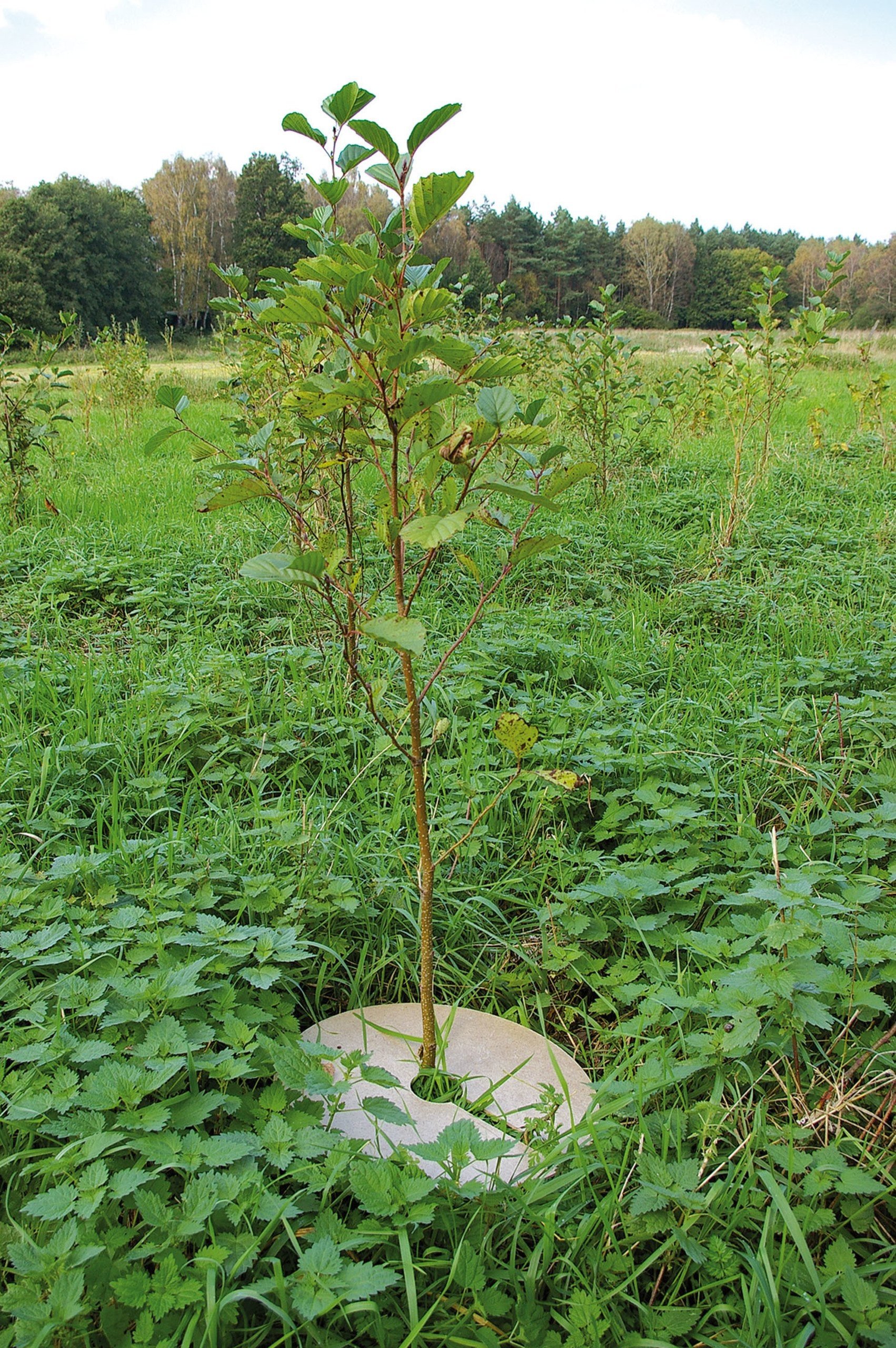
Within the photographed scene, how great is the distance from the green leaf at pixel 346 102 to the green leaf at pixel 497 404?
511 millimetres

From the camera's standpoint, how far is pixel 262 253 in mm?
28594

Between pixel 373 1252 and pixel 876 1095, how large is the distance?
77cm

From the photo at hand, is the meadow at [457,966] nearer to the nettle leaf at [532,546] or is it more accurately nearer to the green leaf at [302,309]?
the nettle leaf at [532,546]

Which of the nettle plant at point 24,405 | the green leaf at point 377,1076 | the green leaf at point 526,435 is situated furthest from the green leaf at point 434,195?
the nettle plant at point 24,405

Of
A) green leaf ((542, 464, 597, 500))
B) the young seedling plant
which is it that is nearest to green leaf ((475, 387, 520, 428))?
green leaf ((542, 464, 597, 500))

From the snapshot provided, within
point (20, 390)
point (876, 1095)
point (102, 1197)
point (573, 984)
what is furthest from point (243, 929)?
point (20, 390)

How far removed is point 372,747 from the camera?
2023 millimetres

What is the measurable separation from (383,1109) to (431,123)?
1255 mm

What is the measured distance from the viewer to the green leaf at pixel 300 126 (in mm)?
1354

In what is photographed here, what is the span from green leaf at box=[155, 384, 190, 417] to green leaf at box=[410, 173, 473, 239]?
2.27 ft

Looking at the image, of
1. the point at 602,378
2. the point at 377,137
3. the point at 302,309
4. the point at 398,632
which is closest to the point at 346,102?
the point at 377,137

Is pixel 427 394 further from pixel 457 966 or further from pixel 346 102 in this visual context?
pixel 457 966

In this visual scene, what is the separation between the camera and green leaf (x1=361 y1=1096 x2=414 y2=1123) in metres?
0.99

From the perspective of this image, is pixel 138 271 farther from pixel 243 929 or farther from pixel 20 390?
pixel 243 929
